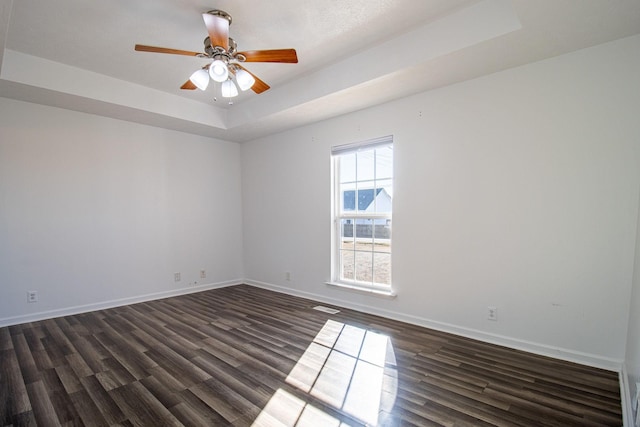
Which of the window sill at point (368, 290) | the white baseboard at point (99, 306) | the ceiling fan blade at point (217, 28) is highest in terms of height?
the ceiling fan blade at point (217, 28)

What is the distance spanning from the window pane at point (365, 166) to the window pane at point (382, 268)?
97 centimetres

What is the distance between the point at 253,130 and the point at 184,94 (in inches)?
41.4

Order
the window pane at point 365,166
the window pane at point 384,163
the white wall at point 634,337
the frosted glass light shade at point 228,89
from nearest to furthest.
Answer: the white wall at point 634,337 → the frosted glass light shade at point 228,89 → the window pane at point 384,163 → the window pane at point 365,166

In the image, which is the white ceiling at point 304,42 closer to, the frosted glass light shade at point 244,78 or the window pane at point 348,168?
the frosted glass light shade at point 244,78

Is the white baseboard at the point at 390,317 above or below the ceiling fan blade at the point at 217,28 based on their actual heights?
below

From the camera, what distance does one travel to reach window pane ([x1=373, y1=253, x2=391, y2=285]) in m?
3.64

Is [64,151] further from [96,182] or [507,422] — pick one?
[507,422]

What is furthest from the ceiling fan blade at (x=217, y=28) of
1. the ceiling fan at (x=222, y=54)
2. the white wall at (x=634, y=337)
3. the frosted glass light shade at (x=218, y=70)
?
the white wall at (x=634, y=337)

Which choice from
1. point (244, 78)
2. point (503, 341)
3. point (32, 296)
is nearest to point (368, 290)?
point (503, 341)

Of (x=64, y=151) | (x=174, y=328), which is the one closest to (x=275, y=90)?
(x=64, y=151)

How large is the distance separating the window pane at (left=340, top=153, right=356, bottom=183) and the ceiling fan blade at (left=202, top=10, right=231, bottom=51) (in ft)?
6.85

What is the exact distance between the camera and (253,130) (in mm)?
4691

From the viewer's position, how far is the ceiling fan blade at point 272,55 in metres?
2.27

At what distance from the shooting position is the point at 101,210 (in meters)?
4.03
